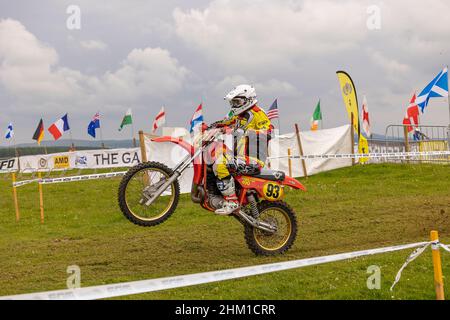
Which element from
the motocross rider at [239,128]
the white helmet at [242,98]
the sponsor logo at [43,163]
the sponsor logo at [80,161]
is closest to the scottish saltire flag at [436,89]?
the motocross rider at [239,128]

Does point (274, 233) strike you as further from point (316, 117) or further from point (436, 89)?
point (316, 117)

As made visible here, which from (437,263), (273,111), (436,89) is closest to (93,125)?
(273,111)

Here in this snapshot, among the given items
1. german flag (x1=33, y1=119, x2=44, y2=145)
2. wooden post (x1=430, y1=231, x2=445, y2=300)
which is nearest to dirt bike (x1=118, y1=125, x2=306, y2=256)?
wooden post (x1=430, y1=231, x2=445, y2=300)

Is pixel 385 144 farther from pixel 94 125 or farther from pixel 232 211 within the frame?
pixel 94 125

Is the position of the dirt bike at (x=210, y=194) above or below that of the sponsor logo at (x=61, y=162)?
below

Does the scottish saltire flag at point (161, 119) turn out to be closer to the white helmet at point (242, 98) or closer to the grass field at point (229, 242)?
the grass field at point (229, 242)

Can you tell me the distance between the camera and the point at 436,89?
66.2 ft

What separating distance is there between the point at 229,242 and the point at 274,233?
1570 mm

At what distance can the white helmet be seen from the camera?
7.62 m

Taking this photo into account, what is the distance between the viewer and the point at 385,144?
75.0 ft

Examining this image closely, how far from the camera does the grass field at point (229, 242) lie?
5906 millimetres

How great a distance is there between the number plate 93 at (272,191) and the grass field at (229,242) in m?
0.91

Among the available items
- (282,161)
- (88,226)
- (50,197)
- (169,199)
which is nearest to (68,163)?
(50,197)

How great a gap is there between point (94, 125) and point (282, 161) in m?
20.7
